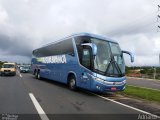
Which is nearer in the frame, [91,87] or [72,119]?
[72,119]

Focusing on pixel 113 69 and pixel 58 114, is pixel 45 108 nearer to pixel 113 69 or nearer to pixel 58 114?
pixel 58 114

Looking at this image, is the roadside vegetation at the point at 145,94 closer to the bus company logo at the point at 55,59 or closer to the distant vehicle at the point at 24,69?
the bus company logo at the point at 55,59

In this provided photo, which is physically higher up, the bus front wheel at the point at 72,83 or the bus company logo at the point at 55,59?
the bus company logo at the point at 55,59

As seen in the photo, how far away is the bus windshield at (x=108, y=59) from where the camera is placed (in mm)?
16234

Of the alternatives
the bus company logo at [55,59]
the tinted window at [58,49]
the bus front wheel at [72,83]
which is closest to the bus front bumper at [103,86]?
the bus front wheel at [72,83]

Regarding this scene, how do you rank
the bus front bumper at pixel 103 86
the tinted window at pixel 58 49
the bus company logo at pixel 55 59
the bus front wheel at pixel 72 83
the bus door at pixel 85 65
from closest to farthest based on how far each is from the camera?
1. the bus front bumper at pixel 103 86
2. the bus door at pixel 85 65
3. the bus front wheel at pixel 72 83
4. the tinted window at pixel 58 49
5. the bus company logo at pixel 55 59

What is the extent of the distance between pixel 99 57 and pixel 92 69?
2.70ft

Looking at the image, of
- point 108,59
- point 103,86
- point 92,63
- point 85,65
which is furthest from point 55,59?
point 103,86

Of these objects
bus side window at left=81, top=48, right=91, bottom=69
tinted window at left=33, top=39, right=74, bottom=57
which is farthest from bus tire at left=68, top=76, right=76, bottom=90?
bus side window at left=81, top=48, right=91, bottom=69

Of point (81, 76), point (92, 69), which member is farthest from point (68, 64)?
point (92, 69)

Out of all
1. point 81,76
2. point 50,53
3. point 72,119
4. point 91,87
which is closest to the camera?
point 72,119

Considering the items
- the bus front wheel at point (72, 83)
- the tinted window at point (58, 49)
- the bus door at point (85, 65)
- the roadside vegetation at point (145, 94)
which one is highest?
the tinted window at point (58, 49)

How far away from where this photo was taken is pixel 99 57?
16438 millimetres

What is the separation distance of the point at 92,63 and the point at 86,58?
87 cm
